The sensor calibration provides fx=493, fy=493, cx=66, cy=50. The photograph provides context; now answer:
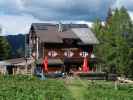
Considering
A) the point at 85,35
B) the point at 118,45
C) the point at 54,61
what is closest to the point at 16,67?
the point at 54,61

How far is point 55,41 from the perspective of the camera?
70812mm

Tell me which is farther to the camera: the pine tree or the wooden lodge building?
the wooden lodge building

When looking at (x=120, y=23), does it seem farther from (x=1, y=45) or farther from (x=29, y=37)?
(x=1, y=45)

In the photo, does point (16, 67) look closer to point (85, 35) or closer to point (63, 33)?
point (63, 33)

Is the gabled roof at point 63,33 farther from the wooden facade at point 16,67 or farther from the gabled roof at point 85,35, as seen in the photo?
the wooden facade at point 16,67

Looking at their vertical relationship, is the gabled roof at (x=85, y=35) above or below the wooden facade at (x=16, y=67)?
above

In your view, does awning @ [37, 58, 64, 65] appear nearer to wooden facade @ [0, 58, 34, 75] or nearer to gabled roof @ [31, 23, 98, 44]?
wooden facade @ [0, 58, 34, 75]

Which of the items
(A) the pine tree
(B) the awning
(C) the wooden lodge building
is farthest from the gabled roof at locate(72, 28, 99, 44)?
(B) the awning

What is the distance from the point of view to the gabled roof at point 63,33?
237 ft

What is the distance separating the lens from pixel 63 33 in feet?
245

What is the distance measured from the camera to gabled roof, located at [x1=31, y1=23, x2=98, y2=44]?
72125 mm

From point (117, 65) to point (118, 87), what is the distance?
28.8 metres

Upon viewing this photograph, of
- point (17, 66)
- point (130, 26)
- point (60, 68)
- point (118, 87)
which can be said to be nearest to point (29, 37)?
point (17, 66)

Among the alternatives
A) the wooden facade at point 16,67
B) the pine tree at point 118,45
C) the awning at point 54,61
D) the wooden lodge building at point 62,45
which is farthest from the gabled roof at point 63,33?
the wooden facade at point 16,67
